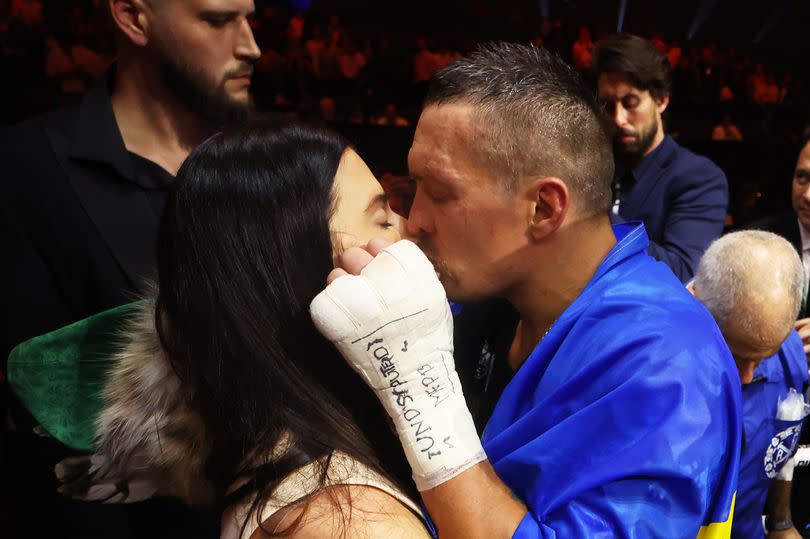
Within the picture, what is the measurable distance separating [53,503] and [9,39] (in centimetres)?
328

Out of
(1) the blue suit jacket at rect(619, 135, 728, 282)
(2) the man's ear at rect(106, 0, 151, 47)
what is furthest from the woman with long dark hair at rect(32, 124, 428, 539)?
(1) the blue suit jacket at rect(619, 135, 728, 282)

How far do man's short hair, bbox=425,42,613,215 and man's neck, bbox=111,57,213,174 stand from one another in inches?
27.3

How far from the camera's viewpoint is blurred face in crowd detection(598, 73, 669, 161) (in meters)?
2.32

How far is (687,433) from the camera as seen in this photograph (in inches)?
32.1

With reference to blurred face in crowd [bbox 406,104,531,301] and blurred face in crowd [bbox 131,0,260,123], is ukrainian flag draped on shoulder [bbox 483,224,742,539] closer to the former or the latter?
blurred face in crowd [bbox 406,104,531,301]

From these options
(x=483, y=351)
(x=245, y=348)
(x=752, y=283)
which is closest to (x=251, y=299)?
(x=245, y=348)

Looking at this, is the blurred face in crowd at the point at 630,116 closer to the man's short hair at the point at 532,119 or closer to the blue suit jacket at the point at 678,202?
the blue suit jacket at the point at 678,202

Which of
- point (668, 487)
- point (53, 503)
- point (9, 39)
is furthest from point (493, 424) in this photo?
point (9, 39)

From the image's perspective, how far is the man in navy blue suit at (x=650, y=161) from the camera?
220cm

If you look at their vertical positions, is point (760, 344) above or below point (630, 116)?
below

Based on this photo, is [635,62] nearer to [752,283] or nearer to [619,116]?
[619,116]

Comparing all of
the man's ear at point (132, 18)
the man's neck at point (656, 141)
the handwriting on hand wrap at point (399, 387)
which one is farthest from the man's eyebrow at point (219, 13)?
the man's neck at point (656, 141)

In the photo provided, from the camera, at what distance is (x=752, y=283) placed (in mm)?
1397

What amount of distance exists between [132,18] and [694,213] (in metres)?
1.73
